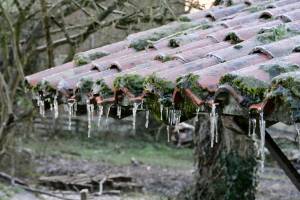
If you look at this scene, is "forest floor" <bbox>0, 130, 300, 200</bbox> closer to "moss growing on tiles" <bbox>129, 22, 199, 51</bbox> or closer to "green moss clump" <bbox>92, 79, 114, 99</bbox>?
"moss growing on tiles" <bbox>129, 22, 199, 51</bbox>

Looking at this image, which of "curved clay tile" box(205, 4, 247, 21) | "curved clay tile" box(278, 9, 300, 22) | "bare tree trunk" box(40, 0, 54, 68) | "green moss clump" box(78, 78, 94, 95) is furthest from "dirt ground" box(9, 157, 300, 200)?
"curved clay tile" box(278, 9, 300, 22)

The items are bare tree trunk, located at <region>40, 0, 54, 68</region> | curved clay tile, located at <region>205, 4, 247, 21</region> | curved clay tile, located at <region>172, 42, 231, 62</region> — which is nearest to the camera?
curved clay tile, located at <region>172, 42, 231, 62</region>

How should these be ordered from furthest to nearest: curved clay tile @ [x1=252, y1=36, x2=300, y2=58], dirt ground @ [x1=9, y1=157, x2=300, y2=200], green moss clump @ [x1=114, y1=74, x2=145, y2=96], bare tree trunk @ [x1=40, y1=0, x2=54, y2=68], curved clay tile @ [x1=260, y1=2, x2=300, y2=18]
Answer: dirt ground @ [x1=9, y1=157, x2=300, y2=200] < bare tree trunk @ [x1=40, y1=0, x2=54, y2=68] < curved clay tile @ [x1=260, y1=2, x2=300, y2=18] < green moss clump @ [x1=114, y1=74, x2=145, y2=96] < curved clay tile @ [x1=252, y1=36, x2=300, y2=58]

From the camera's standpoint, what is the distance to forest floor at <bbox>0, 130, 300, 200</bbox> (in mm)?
15812

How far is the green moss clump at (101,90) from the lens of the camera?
437 centimetres

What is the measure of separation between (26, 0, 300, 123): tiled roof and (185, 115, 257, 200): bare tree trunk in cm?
286

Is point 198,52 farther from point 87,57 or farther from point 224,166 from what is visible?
point 224,166

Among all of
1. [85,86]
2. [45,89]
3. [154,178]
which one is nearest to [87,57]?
[45,89]

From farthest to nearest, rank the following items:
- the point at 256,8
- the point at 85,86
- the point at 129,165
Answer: the point at 129,165 → the point at 256,8 → the point at 85,86

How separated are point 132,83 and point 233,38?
1.03m

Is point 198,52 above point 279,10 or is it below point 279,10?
below

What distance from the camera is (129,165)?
20.5 m

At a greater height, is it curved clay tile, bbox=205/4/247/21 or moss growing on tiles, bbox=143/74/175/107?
curved clay tile, bbox=205/4/247/21

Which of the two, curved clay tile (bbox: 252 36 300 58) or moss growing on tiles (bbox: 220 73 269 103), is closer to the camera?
moss growing on tiles (bbox: 220 73 269 103)
